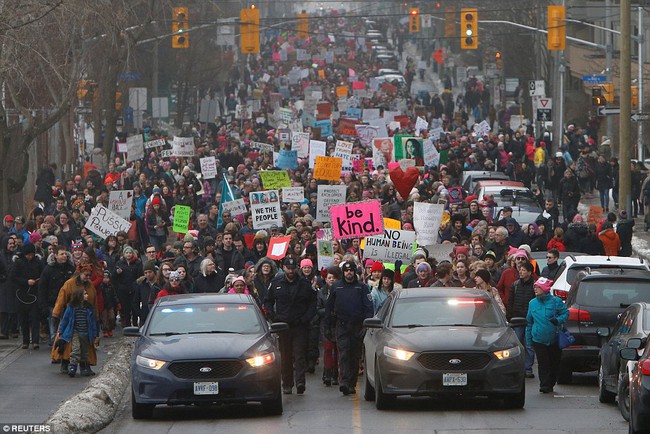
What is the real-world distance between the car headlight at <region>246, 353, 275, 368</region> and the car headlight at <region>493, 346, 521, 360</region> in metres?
2.15

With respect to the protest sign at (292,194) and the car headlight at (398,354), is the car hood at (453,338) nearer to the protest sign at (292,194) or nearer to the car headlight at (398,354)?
the car headlight at (398,354)

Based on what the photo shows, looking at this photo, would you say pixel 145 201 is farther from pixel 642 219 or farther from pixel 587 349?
pixel 587 349

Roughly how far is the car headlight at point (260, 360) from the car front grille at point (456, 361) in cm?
143

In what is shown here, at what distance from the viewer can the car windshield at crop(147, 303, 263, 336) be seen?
1655 centimetres

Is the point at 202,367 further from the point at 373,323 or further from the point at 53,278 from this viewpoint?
the point at 53,278

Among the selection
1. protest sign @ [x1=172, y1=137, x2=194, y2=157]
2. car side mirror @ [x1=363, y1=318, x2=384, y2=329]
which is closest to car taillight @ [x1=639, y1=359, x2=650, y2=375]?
car side mirror @ [x1=363, y1=318, x2=384, y2=329]

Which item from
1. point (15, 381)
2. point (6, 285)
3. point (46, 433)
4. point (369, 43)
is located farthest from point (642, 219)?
point (369, 43)

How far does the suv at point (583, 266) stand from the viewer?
62.8 ft

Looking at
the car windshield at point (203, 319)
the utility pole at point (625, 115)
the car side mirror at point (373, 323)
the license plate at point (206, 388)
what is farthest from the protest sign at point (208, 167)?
the license plate at point (206, 388)

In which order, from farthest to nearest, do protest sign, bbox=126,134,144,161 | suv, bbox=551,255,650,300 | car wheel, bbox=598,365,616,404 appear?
protest sign, bbox=126,134,144,161 → suv, bbox=551,255,650,300 → car wheel, bbox=598,365,616,404

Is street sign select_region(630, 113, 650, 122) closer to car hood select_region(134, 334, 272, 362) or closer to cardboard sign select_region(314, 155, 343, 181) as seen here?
cardboard sign select_region(314, 155, 343, 181)

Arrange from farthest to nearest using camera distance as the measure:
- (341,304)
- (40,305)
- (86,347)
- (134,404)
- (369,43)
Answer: (369,43), (40,305), (86,347), (341,304), (134,404)

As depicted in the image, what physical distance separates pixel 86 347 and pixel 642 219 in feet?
75.9

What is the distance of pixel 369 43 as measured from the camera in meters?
142
